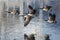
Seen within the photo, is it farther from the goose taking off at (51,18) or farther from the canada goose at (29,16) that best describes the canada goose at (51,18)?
the canada goose at (29,16)

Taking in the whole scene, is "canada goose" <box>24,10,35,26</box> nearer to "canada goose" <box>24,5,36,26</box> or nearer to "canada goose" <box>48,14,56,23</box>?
"canada goose" <box>24,5,36,26</box>

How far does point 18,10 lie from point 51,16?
0.31 meters

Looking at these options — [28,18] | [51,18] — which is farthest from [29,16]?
[51,18]

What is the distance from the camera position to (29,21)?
133 cm

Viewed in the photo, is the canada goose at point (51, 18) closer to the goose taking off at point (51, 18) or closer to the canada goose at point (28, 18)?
the goose taking off at point (51, 18)

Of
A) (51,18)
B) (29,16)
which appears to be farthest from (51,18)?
(29,16)

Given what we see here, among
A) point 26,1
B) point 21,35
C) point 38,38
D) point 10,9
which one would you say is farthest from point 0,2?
point 38,38

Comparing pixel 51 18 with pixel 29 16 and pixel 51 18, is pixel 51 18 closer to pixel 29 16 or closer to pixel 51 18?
pixel 51 18

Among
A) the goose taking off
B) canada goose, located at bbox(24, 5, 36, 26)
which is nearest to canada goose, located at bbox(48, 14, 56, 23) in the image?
the goose taking off

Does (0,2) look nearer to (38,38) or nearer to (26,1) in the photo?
(26,1)

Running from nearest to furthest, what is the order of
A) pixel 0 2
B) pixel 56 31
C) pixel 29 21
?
pixel 56 31 < pixel 29 21 < pixel 0 2

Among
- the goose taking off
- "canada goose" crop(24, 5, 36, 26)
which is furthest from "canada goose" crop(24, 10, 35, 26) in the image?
the goose taking off

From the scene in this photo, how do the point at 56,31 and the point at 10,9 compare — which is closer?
the point at 56,31

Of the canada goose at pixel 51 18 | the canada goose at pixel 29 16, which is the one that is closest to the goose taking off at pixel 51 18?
the canada goose at pixel 51 18
